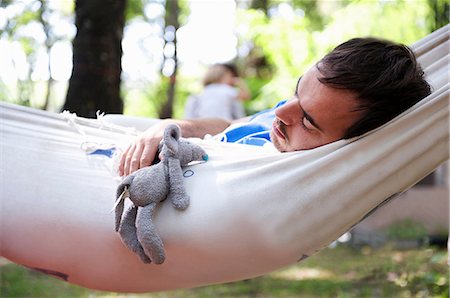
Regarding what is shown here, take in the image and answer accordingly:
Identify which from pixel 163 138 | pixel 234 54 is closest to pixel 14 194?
pixel 163 138

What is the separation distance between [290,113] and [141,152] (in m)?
0.33

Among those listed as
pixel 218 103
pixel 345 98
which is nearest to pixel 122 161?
pixel 345 98

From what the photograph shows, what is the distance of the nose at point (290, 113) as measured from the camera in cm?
133

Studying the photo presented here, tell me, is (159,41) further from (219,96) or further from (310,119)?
(310,119)

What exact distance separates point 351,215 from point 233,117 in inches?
117

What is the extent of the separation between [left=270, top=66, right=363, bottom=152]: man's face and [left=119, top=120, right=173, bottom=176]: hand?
27 cm

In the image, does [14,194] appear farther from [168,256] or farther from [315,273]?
[315,273]

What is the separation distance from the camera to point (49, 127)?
1568 mm

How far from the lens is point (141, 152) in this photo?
4.54 feet

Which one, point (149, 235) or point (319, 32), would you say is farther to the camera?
point (319, 32)

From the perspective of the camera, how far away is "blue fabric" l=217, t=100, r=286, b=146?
1618 mm

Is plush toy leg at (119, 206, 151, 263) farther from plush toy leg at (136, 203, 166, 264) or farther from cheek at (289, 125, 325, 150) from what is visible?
cheek at (289, 125, 325, 150)

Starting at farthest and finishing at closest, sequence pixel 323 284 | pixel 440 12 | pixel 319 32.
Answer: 1. pixel 319 32
2. pixel 440 12
3. pixel 323 284

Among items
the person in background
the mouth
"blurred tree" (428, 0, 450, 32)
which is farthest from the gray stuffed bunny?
"blurred tree" (428, 0, 450, 32)
